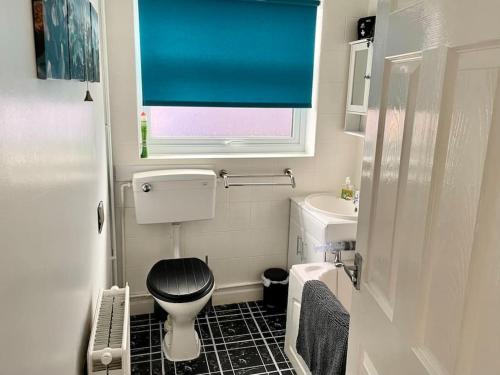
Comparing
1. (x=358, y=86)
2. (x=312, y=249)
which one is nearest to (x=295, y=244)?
(x=312, y=249)

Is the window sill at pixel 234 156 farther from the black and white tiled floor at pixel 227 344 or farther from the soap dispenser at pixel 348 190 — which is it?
the black and white tiled floor at pixel 227 344

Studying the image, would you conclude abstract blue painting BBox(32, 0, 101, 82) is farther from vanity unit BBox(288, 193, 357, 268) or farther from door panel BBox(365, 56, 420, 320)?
vanity unit BBox(288, 193, 357, 268)

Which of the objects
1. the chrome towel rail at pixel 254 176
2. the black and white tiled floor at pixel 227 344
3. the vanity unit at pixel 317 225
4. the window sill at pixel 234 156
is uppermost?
the window sill at pixel 234 156

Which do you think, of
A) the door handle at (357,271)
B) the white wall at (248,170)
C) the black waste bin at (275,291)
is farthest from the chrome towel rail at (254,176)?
the door handle at (357,271)

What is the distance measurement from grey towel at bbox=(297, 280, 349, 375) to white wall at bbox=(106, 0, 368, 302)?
2.97 ft

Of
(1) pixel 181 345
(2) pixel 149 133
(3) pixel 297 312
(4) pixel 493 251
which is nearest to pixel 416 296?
(4) pixel 493 251

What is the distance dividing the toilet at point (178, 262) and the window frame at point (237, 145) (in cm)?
24

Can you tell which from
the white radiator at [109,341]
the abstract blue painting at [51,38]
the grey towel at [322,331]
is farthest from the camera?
the grey towel at [322,331]

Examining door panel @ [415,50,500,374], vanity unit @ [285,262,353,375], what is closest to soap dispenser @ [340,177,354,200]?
vanity unit @ [285,262,353,375]

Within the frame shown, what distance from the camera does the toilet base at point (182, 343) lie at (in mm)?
2400

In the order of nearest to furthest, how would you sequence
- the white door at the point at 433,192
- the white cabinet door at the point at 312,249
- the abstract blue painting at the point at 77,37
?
the white door at the point at 433,192 < the abstract blue painting at the point at 77,37 < the white cabinet door at the point at 312,249

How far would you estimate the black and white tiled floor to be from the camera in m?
2.34

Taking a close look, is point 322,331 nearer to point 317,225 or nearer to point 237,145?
point 317,225

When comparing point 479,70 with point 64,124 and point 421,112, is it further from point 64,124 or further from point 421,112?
point 64,124
